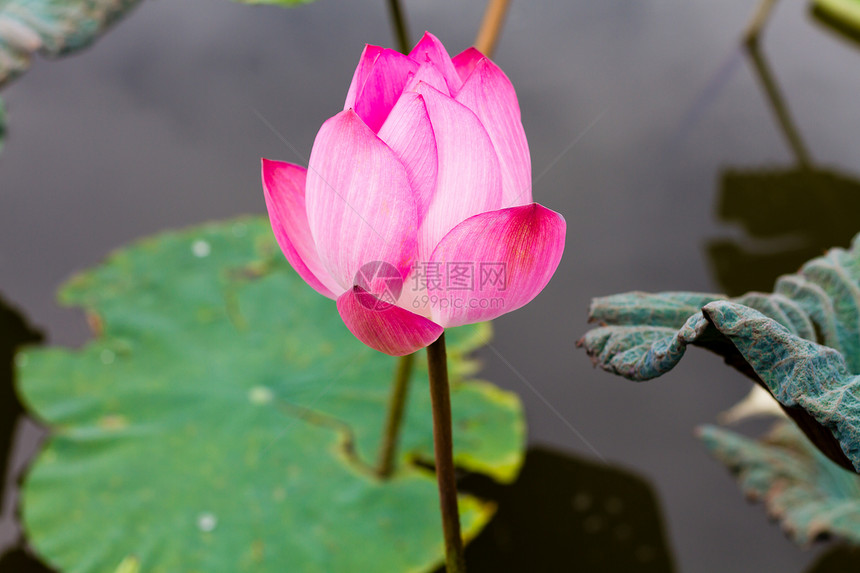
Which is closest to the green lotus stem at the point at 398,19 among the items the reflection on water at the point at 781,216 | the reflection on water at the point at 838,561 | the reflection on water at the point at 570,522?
the reflection on water at the point at 570,522

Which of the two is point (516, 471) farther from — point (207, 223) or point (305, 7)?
point (305, 7)

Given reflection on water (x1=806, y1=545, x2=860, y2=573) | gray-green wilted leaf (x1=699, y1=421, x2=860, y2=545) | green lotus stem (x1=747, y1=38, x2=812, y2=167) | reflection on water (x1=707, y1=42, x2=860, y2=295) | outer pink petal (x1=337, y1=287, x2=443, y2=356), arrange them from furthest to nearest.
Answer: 1. green lotus stem (x1=747, y1=38, x2=812, y2=167)
2. reflection on water (x1=707, y1=42, x2=860, y2=295)
3. reflection on water (x1=806, y1=545, x2=860, y2=573)
4. gray-green wilted leaf (x1=699, y1=421, x2=860, y2=545)
5. outer pink petal (x1=337, y1=287, x2=443, y2=356)

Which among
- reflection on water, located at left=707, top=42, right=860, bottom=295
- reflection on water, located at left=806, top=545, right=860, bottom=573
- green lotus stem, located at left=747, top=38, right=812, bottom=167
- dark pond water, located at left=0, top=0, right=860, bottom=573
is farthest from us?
green lotus stem, located at left=747, top=38, right=812, bottom=167

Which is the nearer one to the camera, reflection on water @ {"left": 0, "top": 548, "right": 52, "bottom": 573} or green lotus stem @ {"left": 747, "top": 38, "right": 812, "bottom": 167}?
reflection on water @ {"left": 0, "top": 548, "right": 52, "bottom": 573}

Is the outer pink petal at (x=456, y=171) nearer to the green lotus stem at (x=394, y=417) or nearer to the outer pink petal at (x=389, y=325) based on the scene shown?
the outer pink petal at (x=389, y=325)

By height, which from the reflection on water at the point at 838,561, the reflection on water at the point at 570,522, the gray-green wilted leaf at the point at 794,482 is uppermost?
the gray-green wilted leaf at the point at 794,482

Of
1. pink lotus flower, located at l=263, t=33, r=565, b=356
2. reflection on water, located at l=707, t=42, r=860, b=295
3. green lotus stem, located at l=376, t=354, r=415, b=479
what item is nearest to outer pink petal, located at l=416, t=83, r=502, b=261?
pink lotus flower, located at l=263, t=33, r=565, b=356

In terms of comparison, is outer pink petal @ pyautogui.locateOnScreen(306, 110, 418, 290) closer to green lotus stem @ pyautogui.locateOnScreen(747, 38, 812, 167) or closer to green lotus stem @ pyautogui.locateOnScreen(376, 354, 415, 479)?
green lotus stem @ pyautogui.locateOnScreen(376, 354, 415, 479)

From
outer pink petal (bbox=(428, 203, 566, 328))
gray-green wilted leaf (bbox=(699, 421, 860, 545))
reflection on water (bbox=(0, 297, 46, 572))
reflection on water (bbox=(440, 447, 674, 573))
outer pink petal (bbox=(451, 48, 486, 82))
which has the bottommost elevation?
reflection on water (bbox=(0, 297, 46, 572))
